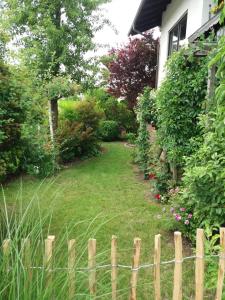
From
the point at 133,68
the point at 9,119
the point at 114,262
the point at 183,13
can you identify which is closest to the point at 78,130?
the point at 183,13

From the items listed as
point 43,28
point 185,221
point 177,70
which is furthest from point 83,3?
point 185,221

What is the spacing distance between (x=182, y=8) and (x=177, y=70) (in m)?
3.09

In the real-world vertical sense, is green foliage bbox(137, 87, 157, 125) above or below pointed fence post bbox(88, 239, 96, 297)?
above

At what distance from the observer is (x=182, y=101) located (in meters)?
5.65

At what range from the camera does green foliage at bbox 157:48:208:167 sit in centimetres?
552

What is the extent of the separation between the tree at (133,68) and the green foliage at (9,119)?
30.3 feet

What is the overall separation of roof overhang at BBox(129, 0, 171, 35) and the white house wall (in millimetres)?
260

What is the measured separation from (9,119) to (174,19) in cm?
634

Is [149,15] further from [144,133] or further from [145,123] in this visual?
[144,133]

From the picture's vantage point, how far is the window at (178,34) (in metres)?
8.17

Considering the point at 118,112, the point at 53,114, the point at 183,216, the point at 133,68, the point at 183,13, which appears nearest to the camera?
the point at 183,216

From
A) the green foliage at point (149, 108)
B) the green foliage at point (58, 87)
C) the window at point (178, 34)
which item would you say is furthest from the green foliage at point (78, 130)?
the window at point (178, 34)

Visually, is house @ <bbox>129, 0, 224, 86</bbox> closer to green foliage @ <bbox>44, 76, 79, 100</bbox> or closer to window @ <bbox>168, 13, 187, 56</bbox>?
window @ <bbox>168, 13, 187, 56</bbox>

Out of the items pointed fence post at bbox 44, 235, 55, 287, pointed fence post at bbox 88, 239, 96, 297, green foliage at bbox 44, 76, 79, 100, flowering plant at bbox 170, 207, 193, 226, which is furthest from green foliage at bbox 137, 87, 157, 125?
pointed fence post at bbox 44, 235, 55, 287
